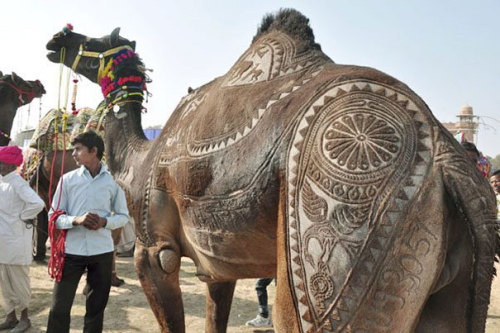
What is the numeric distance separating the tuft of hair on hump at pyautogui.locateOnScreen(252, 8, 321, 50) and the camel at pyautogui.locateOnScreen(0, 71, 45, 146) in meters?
5.20

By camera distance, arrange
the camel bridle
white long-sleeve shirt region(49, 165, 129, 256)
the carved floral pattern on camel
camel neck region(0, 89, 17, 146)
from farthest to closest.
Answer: camel neck region(0, 89, 17, 146)
the camel bridle
white long-sleeve shirt region(49, 165, 129, 256)
the carved floral pattern on camel

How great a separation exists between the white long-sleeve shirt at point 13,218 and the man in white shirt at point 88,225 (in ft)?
4.41

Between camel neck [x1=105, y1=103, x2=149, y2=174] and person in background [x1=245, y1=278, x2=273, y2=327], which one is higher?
camel neck [x1=105, y1=103, x2=149, y2=174]

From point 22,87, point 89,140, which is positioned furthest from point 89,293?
point 22,87

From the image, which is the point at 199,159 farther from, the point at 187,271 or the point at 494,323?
the point at 187,271

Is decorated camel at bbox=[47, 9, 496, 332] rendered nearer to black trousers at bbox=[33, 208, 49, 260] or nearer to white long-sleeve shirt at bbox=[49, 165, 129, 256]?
white long-sleeve shirt at bbox=[49, 165, 129, 256]

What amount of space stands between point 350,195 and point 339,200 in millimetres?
47

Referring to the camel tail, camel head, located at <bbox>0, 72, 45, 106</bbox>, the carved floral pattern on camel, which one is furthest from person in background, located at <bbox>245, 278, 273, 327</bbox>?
camel head, located at <bbox>0, 72, 45, 106</bbox>

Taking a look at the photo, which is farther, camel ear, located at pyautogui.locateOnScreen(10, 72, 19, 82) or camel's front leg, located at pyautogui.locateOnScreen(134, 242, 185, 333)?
camel ear, located at pyautogui.locateOnScreen(10, 72, 19, 82)

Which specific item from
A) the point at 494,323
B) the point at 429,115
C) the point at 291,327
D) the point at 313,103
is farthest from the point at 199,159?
the point at 494,323

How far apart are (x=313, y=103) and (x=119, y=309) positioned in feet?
15.1

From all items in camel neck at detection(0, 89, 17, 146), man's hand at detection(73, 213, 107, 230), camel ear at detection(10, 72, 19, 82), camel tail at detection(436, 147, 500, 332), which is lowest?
man's hand at detection(73, 213, 107, 230)

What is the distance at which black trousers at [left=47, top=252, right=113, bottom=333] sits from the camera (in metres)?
3.26

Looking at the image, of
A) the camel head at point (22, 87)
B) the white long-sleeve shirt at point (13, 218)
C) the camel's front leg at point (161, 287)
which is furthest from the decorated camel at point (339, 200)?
the camel head at point (22, 87)
